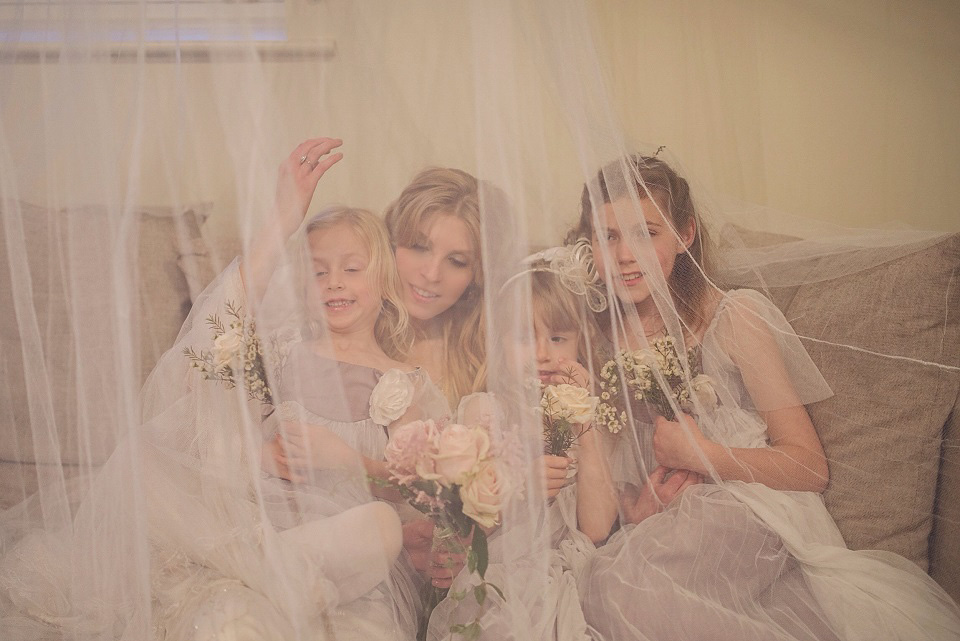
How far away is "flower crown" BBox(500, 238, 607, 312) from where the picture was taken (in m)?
1.24

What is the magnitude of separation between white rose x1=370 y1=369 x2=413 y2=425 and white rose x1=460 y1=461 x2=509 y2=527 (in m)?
0.21

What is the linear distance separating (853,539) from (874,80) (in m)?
1.00

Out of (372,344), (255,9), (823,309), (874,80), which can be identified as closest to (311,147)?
(255,9)

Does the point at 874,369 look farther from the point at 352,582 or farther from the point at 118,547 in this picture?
the point at 118,547

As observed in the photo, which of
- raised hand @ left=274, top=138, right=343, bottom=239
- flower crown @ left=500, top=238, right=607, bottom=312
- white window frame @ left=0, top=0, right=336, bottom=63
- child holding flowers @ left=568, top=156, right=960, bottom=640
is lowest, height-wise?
child holding flowers @ left=568, top=156, right=960, bottom=640

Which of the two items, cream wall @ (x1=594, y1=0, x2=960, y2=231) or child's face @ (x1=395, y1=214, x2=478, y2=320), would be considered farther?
cream wall @ (x1=594, y1=0, x2=960, y2=231)

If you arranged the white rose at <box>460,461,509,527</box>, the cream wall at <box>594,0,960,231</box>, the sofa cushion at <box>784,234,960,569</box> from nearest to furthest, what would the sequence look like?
the white rose at <box>460,461,509,527</box>
the sofa cushion at <box>784,234,960,569</box>
the cream wall at <box>594,0,960,231</box>

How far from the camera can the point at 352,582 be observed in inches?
42.8

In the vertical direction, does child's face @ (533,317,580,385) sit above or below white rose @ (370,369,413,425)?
above

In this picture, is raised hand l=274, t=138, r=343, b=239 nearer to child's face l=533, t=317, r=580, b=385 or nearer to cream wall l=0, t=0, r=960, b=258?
cream wall l=0, t=0, r=960, b=258

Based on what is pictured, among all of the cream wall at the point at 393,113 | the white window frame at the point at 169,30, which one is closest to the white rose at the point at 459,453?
the cream wall at the point at 393,113

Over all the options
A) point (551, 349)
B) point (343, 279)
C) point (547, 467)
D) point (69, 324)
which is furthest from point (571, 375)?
point (69, 324)

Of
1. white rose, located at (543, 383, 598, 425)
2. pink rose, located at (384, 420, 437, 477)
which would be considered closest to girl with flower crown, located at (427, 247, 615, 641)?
white rose, located at (543, 383, 598, 425)

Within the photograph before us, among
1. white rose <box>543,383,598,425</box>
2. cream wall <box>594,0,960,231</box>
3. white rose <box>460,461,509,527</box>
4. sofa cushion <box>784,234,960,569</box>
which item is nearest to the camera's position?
white rose <box>460,461,509,527</box>
